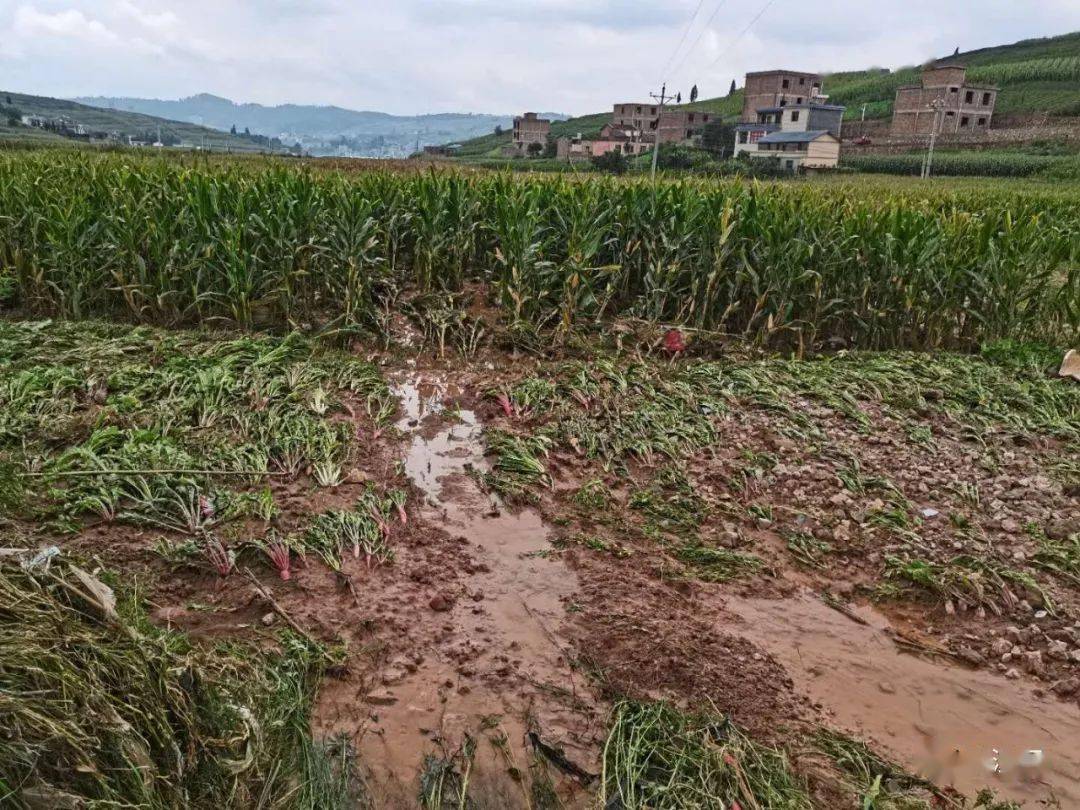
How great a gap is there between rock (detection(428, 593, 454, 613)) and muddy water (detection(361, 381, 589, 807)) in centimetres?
4

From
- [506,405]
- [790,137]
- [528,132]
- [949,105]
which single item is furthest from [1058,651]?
[528,132]

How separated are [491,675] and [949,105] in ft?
262

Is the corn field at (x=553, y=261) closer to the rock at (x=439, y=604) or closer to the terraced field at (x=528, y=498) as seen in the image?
the terraced field at (x=528, y=498)

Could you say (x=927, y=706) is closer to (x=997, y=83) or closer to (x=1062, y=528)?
(x=1062, y=528)

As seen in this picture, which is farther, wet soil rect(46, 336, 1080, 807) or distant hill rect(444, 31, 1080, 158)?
distant hill rect(444, 31, 1080, 158)

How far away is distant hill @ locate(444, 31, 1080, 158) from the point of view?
235ft

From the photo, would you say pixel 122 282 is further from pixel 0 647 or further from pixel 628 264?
pixel 0 647

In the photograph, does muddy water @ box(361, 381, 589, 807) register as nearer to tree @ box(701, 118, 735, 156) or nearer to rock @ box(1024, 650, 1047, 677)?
rock @ box(1024, 650, 1047, 677)

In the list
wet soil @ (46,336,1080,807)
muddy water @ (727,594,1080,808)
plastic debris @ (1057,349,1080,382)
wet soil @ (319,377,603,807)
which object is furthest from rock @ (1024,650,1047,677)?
plastic debris @ (1057,349,1080,382)

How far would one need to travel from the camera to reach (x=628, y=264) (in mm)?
7898

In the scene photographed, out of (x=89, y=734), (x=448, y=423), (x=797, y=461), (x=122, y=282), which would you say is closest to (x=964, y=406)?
(x=797, y=461)

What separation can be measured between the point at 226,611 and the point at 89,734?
160cm

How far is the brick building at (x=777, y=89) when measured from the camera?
85.9m

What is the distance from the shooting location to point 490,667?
10.2 ft
